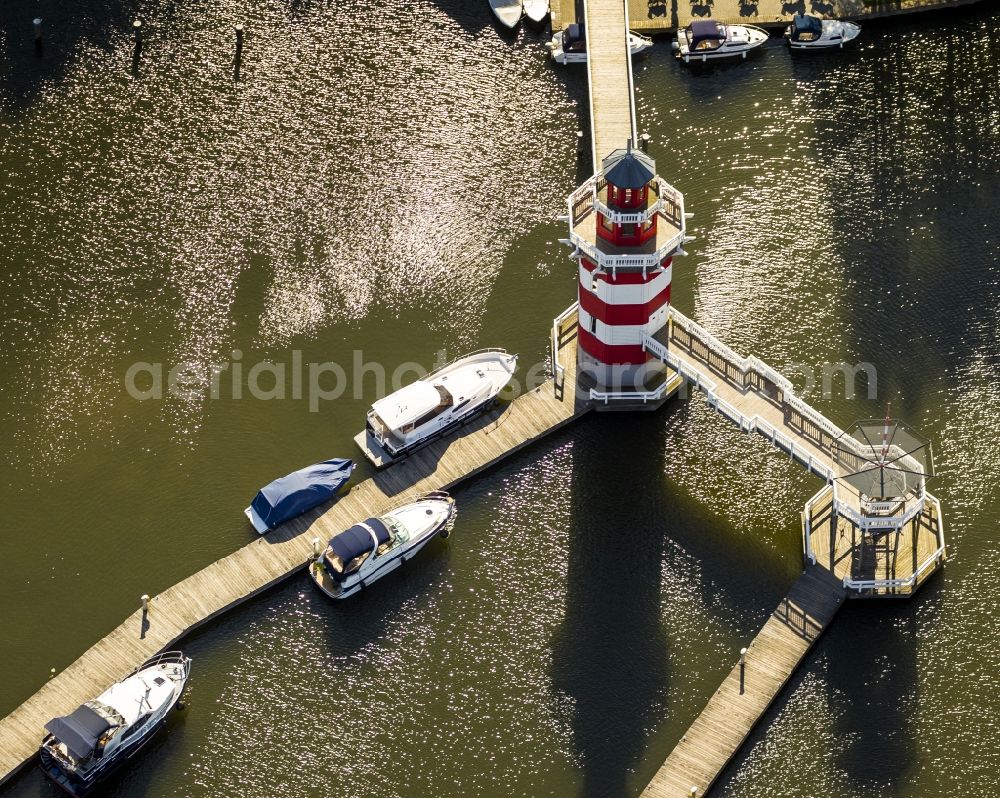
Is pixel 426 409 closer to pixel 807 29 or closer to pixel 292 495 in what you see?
pixel 292 495

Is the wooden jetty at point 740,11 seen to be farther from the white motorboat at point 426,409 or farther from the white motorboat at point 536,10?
the white motorboat at point 426,409

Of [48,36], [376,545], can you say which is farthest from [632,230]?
[48,36]

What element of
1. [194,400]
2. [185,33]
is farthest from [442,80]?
[194,400]

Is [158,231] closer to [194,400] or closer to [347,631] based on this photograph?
[194,400]

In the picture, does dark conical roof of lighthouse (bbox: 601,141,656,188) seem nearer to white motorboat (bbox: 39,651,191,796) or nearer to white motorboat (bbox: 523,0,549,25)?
white motorboat (bbox: 523,0,549,25)

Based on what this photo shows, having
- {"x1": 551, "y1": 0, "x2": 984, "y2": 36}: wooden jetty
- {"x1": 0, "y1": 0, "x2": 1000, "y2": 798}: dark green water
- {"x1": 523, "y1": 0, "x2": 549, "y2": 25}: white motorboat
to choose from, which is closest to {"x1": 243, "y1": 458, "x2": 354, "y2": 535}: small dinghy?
{"x1": 0, "y1": 0, "x2": 1000, "y2": 798}: dark green water
